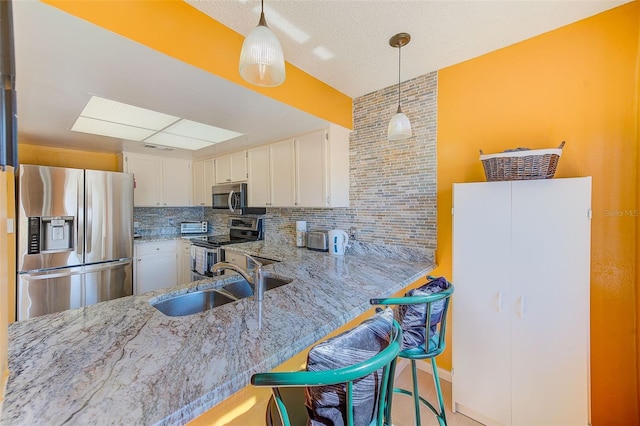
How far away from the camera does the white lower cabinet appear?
3449 mm

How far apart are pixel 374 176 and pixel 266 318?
→ 1.84 m

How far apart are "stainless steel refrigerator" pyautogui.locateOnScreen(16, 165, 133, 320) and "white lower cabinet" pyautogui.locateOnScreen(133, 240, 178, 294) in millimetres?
346

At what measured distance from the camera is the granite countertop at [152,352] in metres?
0.65

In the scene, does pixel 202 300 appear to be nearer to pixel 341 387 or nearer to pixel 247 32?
pixel 341 387

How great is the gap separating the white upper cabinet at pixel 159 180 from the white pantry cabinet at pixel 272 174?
1578 millimetres

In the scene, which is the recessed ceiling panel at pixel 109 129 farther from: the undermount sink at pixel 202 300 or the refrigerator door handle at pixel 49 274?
the undermount sink at pixel 202 300

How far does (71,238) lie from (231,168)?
1892mm

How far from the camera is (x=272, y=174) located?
3086mm

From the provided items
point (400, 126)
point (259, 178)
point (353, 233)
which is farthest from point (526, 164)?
point (259, 178)

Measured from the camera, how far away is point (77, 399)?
664 millimetres

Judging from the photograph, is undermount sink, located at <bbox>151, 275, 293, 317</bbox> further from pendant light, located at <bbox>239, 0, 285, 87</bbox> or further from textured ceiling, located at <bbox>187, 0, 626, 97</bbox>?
textured ceiling, located at <bbox>187, 0, 626, 97</bbox>

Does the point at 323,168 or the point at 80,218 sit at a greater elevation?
the point at 323,168

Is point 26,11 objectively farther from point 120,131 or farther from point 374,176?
point 374,176

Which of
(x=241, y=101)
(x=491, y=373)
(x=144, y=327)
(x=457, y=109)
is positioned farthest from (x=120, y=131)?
(x=491, y=373)
